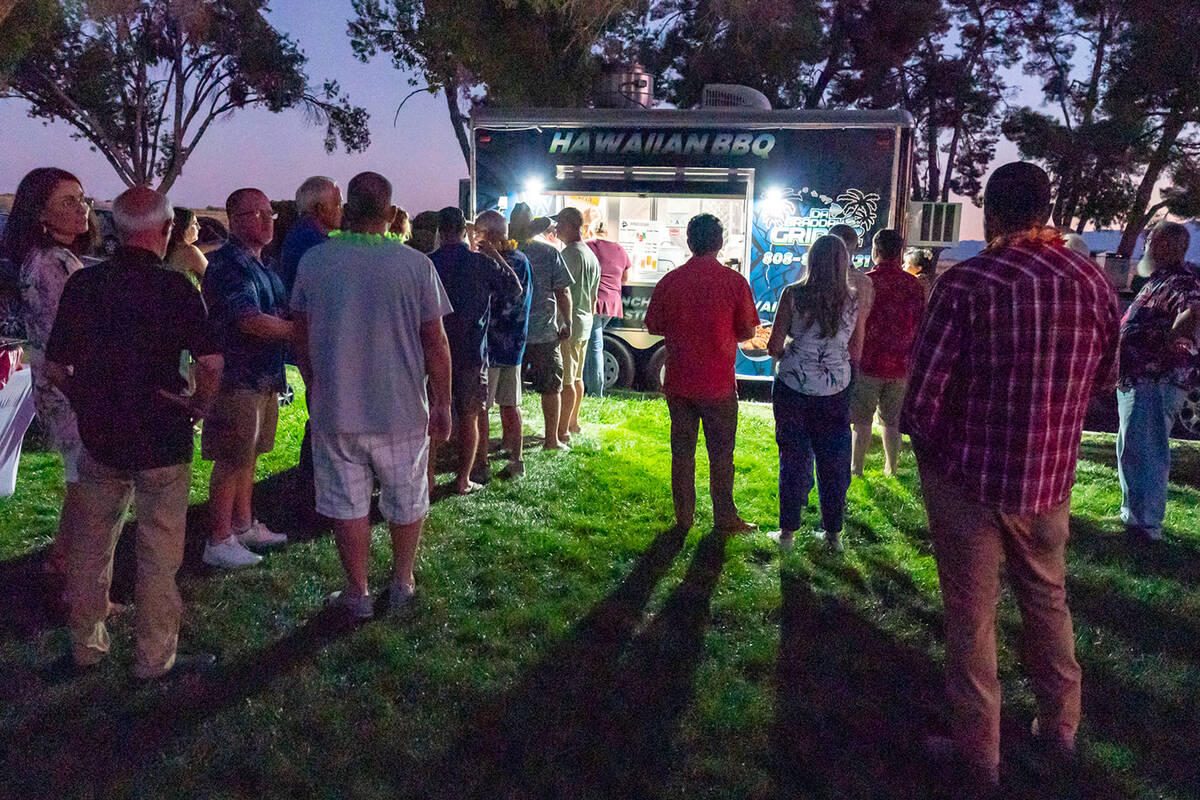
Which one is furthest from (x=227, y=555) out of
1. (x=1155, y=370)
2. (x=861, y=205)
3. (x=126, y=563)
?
(x=861, y=205)

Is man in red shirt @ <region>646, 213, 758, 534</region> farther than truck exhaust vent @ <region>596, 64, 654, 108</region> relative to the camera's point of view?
No

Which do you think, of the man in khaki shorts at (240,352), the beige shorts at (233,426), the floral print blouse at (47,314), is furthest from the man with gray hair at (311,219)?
the floral print blouse at (47,314)

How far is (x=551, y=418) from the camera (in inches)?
258

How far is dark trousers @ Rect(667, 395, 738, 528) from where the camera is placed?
184 inches

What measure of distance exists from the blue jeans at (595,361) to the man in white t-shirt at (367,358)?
3782 millimetres

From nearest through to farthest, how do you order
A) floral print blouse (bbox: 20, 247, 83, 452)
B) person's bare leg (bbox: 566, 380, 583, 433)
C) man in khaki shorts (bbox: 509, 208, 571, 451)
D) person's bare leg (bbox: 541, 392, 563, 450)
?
floral print blouse (bbox: 20, 247, 83, 452) → man in khaki shorts (bbox: 509, 208, 571, 451) → person's bare leg (bbox: 541, 392, 563, 450) → person's bare leg (bbox: 566, 380, 583, 433)

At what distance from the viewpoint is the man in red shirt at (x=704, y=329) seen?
4.52 meters

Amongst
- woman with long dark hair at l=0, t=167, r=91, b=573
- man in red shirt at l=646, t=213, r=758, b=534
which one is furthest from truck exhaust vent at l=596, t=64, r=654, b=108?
woman with long dark hair at l=0, t=167, r=91, b=573

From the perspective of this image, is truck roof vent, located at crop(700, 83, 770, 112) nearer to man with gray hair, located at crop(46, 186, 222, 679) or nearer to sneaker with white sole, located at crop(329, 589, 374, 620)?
sneaker with white sole, located at crop(329, 589, 374, 620)

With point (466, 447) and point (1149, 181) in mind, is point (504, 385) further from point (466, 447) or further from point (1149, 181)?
point (1149, 181)

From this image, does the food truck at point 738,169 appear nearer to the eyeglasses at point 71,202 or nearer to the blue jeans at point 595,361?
the blue jeans at point 595,361

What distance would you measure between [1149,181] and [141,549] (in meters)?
24.3

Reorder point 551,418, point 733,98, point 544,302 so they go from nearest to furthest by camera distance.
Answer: point 544,302 < point 551,418 < point 733,98

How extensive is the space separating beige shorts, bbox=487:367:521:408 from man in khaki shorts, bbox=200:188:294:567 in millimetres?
1660
